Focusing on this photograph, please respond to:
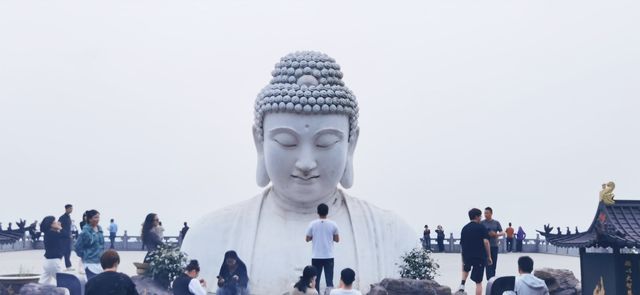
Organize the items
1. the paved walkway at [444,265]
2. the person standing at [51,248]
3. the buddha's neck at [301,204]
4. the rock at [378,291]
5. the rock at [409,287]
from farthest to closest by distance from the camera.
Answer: the paved walkway at [444,265]
the person standing at [51,248]
the buddha's neck at [301,204]
the rock at [409,287]
the rock at [378,291]

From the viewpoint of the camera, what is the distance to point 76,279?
33.2 feet

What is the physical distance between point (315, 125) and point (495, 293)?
3.19 m

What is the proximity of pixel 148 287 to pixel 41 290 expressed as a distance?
135cm

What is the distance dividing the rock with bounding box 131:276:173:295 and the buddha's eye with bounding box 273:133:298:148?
2449 mm

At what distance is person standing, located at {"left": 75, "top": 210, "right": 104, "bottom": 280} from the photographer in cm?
1088

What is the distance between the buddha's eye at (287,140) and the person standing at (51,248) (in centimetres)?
381

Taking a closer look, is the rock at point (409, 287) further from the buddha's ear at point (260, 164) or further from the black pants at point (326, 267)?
the buddha's ear at point (260, 164)

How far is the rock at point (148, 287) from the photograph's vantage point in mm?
10414

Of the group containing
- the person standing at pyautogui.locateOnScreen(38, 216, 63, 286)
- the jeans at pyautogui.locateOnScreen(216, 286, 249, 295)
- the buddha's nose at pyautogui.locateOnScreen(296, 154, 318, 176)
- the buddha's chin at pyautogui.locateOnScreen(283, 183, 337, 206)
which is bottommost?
the jeans at pyautogui.locateOnScreen(216, 286, 249, 295)

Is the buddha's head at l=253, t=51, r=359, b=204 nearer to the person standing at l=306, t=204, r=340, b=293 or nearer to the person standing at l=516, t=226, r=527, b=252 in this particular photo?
the person standing at l=306, t=204, r=340, b=293

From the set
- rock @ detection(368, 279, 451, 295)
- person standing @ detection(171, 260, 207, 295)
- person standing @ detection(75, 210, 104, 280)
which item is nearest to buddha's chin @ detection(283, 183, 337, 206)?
rock @ detection(368, 279, 451, 295)

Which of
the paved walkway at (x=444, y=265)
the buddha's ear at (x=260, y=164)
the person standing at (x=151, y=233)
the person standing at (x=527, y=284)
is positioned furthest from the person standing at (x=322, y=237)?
the paved walkway at (x=444, y=265)

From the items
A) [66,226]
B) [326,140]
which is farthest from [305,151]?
[66,226]

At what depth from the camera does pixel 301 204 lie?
38.4 feet
